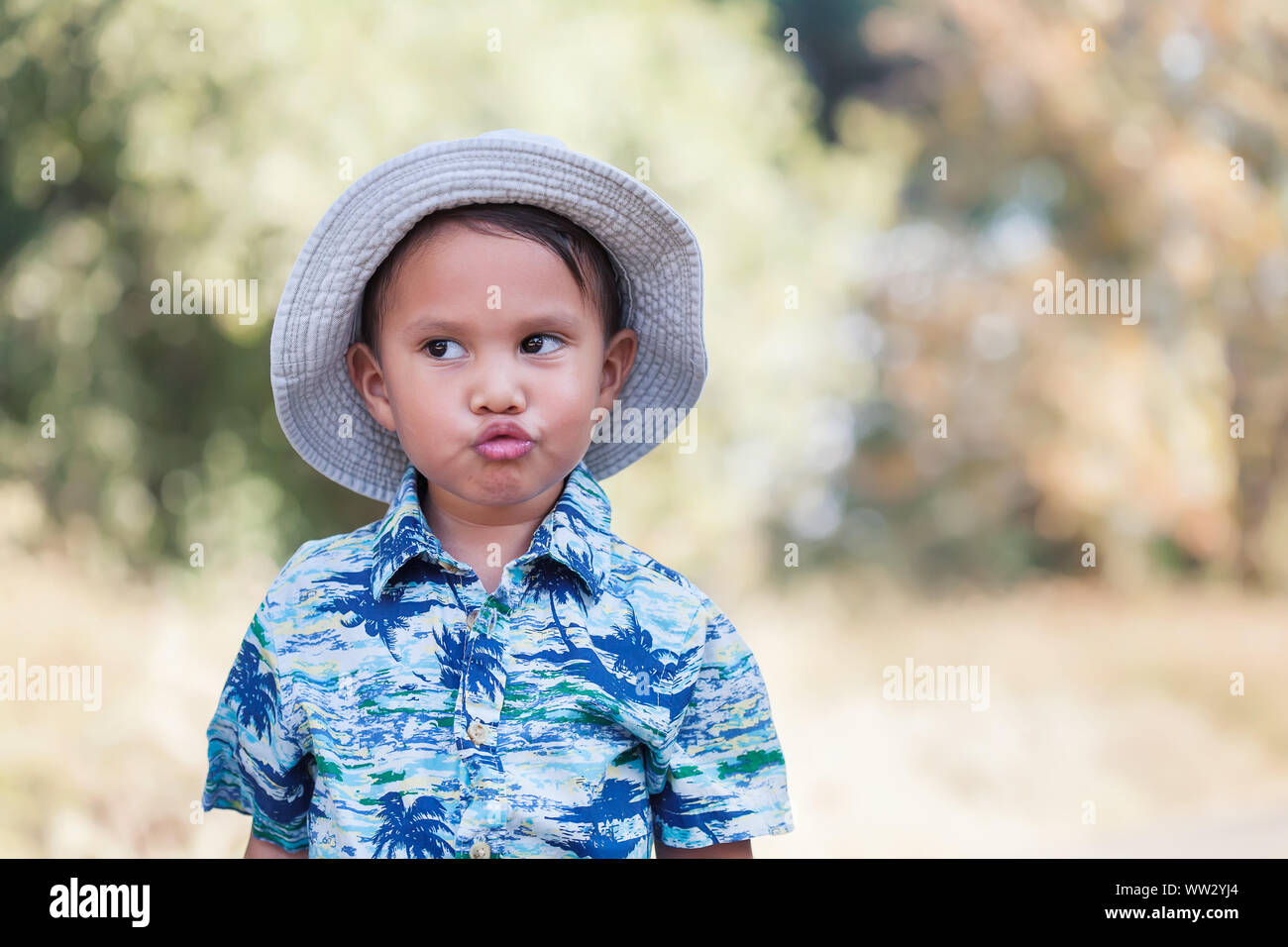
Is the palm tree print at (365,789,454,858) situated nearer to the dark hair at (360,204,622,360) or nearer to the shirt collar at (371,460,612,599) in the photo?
the shirt collar at (371,460,612,599)

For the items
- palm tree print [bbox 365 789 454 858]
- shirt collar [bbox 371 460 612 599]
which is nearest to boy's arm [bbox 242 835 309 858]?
palm tree print [bbox 365 789 454 858]

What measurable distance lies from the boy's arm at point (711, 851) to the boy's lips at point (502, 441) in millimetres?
612

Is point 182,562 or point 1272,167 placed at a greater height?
point 1272,167

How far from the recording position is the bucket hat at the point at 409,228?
1.63m

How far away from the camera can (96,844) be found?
4512mm

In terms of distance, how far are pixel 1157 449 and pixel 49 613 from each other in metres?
6.10

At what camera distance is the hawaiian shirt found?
60.4 inches

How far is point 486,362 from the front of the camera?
1568 millimetres

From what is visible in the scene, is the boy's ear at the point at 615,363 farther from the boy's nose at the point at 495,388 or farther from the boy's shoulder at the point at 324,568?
the boy's shoulder at the point at 324,568

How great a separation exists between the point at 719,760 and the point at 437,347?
2.32 feet

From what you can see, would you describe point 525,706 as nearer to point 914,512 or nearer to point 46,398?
point 46,398

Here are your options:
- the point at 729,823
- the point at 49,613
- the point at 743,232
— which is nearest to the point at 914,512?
the point at 743,232

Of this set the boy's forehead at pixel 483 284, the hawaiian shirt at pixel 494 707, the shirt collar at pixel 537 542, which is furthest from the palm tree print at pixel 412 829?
the boy's forehead at pixel 483 284

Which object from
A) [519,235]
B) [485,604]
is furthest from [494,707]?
[519,235]
